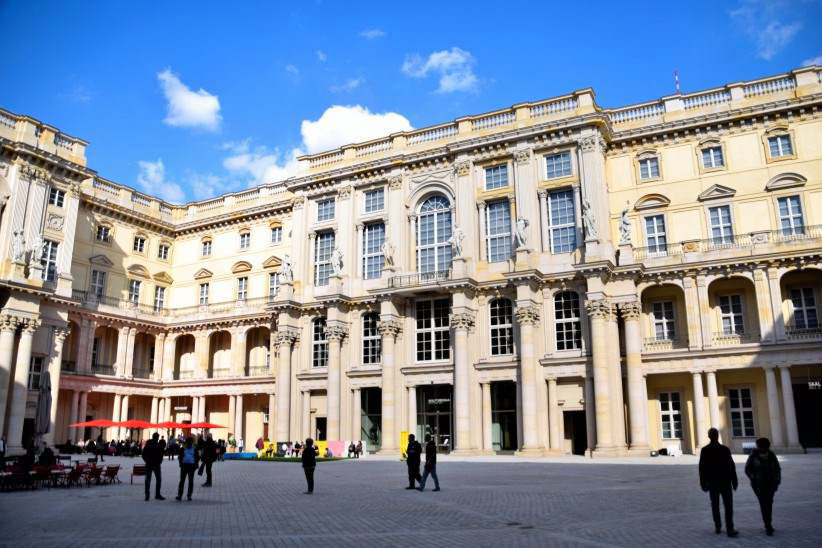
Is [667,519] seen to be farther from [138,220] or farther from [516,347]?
[138,220]

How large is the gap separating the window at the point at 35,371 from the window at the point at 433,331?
2357cm

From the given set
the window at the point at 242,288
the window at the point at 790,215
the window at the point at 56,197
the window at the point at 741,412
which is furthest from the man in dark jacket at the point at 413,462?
the window at the point at 242,288

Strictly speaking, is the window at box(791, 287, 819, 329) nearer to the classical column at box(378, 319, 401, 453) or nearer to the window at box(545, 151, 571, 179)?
the window at box(545, 151, 571, 179)

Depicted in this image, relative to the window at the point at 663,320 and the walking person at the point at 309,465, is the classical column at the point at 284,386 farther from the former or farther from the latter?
the walking person at the point at 309,465

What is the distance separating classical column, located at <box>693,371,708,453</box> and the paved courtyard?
1216 cm

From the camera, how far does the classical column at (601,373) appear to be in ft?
116

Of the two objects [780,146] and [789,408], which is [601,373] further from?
[780,146]

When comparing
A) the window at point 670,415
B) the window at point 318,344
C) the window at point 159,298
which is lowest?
the window at point 670,415

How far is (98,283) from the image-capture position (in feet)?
169

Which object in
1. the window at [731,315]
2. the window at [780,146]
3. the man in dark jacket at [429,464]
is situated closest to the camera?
the man in dark jacket at [429,464]

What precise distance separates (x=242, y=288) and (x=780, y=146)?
38443mm

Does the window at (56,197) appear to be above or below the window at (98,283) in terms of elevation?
above

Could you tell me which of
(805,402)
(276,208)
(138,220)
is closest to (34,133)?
(138,220)

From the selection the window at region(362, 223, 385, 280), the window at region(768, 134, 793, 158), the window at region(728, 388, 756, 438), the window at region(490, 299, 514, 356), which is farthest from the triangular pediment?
the window at region(362, 223, 385, 280)
